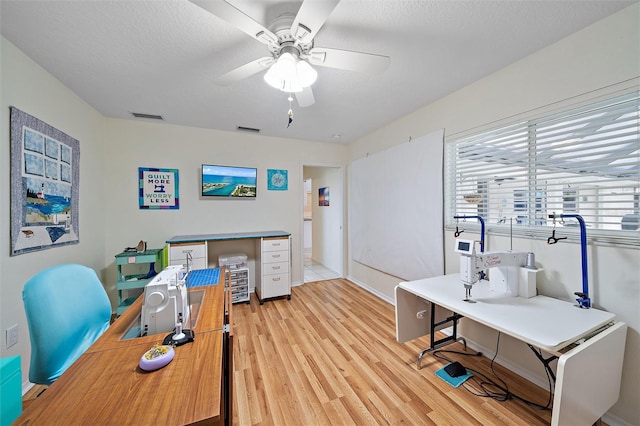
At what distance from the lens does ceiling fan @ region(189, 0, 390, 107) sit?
1117mm

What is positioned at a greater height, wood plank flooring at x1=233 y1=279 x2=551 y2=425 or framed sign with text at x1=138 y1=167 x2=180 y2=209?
framed sign with text at x1=138 y1=167 x2=180 y2=209

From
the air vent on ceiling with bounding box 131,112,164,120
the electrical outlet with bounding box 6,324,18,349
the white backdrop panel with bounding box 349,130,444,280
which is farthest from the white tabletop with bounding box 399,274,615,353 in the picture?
the air vent on ceiling with bounding box 131,112,164,120

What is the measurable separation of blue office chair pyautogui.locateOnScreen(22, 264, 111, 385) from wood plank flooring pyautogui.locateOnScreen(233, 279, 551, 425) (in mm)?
1005

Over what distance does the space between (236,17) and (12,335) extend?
2575mm

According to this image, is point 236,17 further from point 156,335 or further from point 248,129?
point 248,129

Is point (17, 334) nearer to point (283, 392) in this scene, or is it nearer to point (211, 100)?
point (283, 392)

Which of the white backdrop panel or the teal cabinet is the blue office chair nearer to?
the teal cabinet

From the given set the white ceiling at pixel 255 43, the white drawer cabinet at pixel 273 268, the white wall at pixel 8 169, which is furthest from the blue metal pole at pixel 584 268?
the white wall at pixel 8 169

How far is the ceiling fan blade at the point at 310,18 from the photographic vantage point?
1.05 meters

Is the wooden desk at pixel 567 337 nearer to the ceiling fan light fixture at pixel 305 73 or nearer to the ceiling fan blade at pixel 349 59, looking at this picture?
the ceiling fan blade at pixel 349 59

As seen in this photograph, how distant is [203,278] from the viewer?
192 centimetres

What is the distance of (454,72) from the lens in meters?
2.01

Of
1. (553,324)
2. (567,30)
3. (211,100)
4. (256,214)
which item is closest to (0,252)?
(211,100)

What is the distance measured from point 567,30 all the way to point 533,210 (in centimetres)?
122
